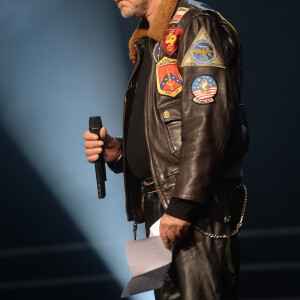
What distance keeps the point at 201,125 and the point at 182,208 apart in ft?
0.78

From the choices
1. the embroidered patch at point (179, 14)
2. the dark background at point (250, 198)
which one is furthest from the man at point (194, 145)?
the dark background at point (250, 198)

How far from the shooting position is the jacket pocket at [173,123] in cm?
148

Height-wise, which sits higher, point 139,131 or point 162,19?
point 162,19

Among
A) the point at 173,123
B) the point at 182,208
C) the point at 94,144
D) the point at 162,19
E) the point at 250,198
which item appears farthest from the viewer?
the point at 250,198

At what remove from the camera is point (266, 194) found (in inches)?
114

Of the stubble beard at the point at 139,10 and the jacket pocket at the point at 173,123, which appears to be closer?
the jacket pocket at the point at 173,123

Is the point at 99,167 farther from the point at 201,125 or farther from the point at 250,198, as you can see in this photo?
the point at 250,198

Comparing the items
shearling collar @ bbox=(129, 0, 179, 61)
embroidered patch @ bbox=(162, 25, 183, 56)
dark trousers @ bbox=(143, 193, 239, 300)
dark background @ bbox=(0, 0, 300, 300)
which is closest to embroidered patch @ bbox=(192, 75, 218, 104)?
embroidered patch @ bbox=(162, 25, 183, 56)

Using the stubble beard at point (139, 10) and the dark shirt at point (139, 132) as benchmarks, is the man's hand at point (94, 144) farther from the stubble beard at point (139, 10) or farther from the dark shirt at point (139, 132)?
the stubble beard at point (139, 10)

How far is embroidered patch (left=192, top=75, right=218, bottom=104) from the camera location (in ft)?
4.58

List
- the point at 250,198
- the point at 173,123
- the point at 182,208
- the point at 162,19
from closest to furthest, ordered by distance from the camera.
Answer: the point at 182,208 < the point at 173,123 < the point at 162,19 < the point at 250,198

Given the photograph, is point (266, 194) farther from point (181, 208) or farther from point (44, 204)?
point (181, 208)

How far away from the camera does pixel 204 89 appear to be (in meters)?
1.40

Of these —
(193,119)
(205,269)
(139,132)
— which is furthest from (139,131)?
(205,269)
